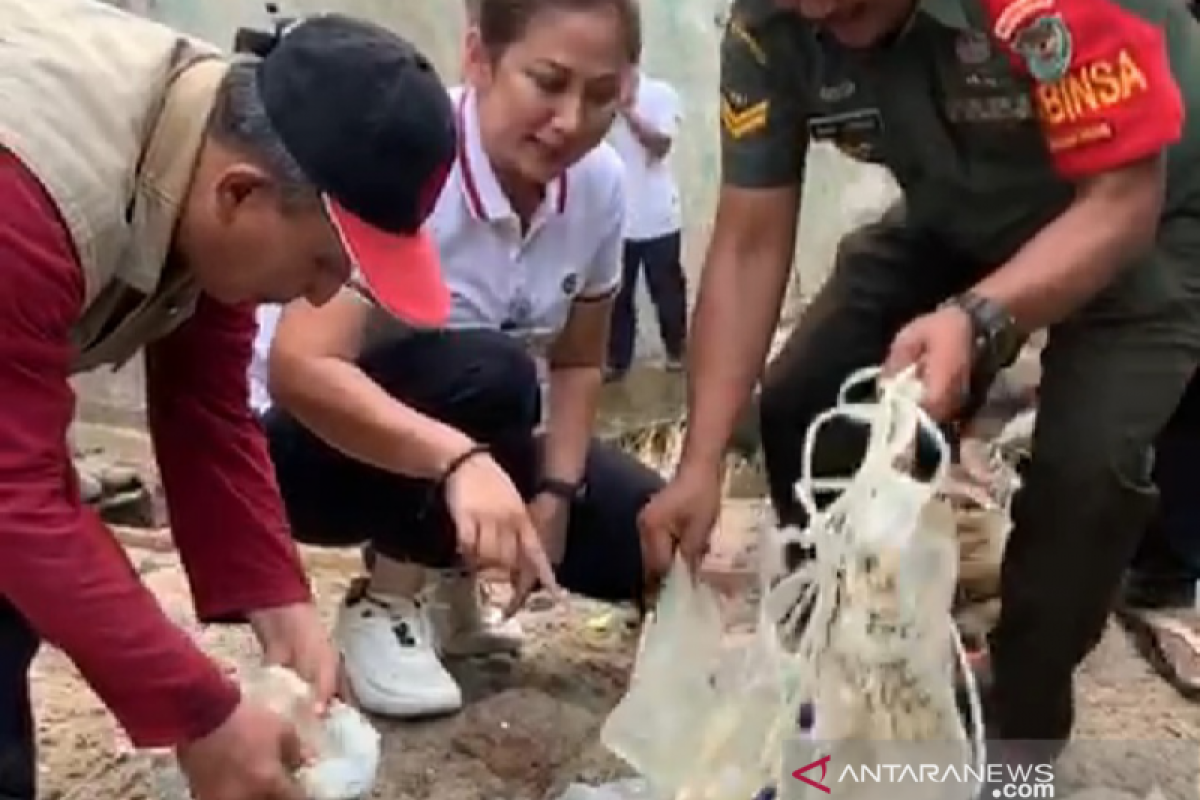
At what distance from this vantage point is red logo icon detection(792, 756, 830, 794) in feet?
5.41

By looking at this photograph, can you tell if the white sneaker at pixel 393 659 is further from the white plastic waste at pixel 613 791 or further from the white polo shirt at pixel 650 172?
the white polo shirt at pixel 650 172

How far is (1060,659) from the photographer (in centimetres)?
200

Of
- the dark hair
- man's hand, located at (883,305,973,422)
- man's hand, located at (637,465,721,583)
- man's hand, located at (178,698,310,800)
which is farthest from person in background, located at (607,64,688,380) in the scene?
man's hand, located at (178,698,310,800)

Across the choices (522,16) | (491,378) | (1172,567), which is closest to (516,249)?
(491,378)

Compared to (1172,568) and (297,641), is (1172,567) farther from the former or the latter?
(297,641)

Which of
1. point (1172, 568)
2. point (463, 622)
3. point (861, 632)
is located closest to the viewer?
point (861, 632)

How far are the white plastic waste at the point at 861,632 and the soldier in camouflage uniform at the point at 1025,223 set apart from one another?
0.63 feet

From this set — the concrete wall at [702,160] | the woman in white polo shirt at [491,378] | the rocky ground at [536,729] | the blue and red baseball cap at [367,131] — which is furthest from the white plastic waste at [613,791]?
the concrete wall at [702,160]

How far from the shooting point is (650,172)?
13.5 feet

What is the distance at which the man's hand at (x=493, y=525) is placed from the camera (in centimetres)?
187

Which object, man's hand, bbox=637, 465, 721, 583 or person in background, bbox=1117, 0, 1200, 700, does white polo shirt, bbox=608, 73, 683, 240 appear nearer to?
person in background, bbox=1117, 0, 1200, 700

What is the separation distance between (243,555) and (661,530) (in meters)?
0.42

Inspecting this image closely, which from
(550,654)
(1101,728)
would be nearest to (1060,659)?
(1101,728)

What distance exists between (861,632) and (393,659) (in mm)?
728
